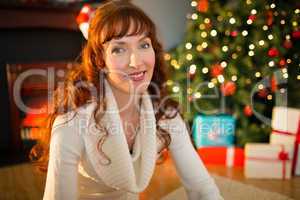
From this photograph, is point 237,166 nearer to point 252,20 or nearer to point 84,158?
point 252,20

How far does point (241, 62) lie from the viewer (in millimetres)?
2664

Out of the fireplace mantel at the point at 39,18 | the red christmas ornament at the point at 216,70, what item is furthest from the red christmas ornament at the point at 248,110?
the fireplace mantel at the point at 39,18

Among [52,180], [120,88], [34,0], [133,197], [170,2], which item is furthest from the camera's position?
[170,2]

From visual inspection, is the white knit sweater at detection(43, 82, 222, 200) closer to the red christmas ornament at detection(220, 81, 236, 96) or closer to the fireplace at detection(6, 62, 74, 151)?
the red christmas ornament at detection(220, 81, 236, 96)

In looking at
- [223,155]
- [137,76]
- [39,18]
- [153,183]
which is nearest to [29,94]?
[39,18]

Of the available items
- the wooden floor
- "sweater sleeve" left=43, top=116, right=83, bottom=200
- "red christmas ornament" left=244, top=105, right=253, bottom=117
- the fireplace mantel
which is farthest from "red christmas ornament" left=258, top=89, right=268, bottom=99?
"sweater sleeve" left=43, top=116, right=83, bottom=200

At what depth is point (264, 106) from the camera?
2.73 metres

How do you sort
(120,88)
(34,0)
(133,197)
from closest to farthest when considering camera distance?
(120,88)
(133,197)
(34,0)

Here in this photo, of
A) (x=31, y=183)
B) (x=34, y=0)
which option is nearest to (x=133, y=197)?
(x=31, y=183)

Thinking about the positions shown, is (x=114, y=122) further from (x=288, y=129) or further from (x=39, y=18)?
Result: (x=39, y=18)

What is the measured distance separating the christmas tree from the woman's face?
157 centimetres

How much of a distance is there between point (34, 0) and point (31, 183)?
1527mm

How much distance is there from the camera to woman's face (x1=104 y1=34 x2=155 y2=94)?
1.17 metres

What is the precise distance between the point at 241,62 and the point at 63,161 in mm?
1882
